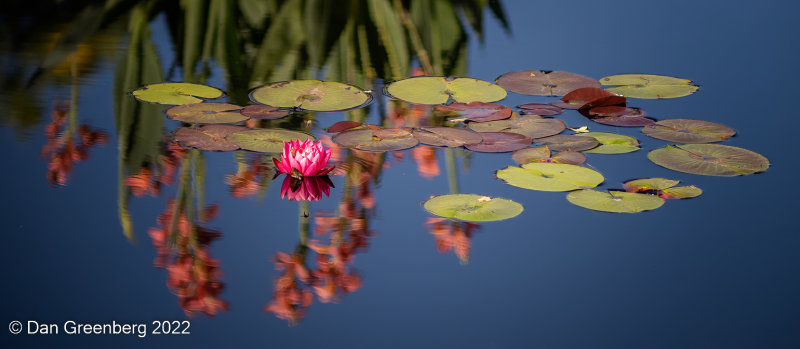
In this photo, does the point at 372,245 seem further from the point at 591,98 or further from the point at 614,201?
the point at 591,98

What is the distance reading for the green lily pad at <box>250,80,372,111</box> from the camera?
2.90m

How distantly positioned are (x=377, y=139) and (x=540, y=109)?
72 cm

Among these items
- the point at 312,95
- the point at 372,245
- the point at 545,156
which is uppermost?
the point at 312,95

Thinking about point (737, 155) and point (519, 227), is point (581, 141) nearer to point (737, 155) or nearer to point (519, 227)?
point (737, 155)

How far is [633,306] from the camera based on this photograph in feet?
5.95

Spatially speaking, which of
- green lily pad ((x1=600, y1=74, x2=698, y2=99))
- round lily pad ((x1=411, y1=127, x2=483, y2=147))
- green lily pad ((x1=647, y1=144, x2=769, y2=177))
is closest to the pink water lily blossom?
round lily pad ((x1=411, y1=127, x2=483, y2=147))

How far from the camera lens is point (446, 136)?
8.74 feet

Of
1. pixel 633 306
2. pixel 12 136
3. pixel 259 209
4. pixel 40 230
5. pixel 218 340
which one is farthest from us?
pixel 12 136

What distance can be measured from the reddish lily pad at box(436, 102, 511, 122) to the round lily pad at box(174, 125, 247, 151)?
29.5 inches

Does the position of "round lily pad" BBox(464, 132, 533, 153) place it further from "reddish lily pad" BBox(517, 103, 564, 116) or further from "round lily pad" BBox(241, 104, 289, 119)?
"round lily pad" BBox(241, 104, 289, 119)

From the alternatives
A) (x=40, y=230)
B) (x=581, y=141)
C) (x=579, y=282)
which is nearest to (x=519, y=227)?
(x=579, y=282)

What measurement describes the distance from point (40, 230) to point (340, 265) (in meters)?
0.77

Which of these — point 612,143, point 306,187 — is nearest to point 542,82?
point 612,143

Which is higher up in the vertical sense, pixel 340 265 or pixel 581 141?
pixel 581 141
